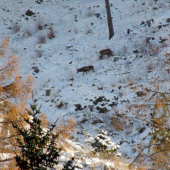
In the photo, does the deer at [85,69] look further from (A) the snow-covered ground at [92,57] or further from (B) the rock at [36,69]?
(B) the rock at [36,69]

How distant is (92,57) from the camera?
36.7 feet

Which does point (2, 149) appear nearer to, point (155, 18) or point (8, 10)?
point (155, 18)

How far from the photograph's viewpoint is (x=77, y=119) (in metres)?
7.63

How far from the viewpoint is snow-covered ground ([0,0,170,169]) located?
7492 millimetres

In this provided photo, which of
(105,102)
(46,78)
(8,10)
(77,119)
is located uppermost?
(8,10)

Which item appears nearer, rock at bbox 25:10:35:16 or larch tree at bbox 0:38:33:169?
larch tree at bbox 0:38:33:169

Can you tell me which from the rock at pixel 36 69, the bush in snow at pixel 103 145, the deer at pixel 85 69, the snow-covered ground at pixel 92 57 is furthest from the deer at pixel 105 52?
the bush in snow at pixel 103 145

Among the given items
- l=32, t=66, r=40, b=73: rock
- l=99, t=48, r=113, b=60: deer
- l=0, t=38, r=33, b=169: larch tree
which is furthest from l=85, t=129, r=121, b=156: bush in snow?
l=99, t=48, r=113, b=60: deer

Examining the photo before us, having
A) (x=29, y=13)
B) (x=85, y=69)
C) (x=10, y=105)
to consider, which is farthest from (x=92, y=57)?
(x=29, y=13)

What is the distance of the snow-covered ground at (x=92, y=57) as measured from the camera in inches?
295

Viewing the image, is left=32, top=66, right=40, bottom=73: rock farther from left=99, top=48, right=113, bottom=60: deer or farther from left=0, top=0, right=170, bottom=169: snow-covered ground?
left=99, top=48, right=113, bottom=60: deer

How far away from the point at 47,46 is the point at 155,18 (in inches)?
331

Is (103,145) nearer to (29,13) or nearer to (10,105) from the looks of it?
(10,105)

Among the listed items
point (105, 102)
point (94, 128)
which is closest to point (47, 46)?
point (105, 102)
